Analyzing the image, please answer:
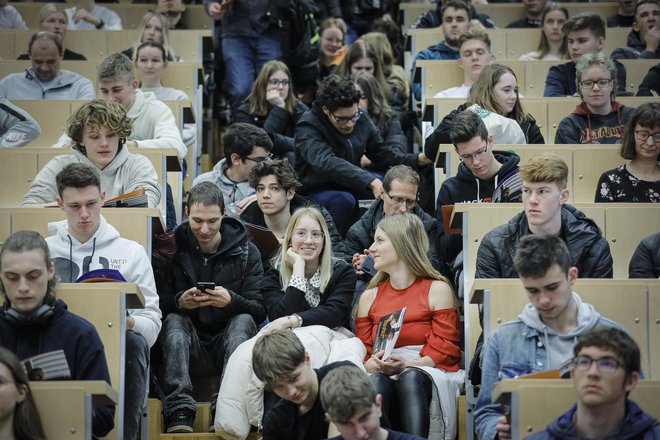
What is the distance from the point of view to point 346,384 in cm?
394

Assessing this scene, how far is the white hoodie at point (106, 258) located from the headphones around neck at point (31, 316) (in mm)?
678

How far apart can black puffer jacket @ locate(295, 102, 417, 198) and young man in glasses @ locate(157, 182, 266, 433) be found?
1.24 meters

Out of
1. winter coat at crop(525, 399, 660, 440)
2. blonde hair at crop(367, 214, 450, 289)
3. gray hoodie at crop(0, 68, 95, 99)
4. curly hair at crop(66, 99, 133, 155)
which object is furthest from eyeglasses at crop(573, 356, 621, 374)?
gray hoodie at crop(0, 68, 95, 99)

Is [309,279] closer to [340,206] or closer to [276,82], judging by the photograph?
[340,206]

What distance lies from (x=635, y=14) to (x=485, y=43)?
53.0 inches

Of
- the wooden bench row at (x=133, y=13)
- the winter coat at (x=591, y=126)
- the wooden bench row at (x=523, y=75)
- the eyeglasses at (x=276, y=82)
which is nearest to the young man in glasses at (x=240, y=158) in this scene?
the eyeglasses at (x=276, y=82)

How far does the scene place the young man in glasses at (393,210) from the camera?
6.02 meters

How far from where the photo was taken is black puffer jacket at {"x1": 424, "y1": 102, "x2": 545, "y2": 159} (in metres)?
6.51

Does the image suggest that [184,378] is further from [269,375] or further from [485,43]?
[485,43]

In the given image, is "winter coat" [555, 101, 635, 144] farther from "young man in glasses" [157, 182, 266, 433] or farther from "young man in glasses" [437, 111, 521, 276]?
"young man in glasses" [157, 182, 266, 433]

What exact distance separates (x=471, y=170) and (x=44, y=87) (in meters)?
2.87

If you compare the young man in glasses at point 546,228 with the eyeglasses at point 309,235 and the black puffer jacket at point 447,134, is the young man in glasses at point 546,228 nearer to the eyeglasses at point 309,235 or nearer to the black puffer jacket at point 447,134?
the eyeglasses at point 309,235

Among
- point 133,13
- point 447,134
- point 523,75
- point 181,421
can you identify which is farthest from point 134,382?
point 133,13

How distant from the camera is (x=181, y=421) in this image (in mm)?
5082
